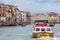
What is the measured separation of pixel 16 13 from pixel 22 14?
44.6ft

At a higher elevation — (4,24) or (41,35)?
(41,35)

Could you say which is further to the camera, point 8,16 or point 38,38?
point 8,16

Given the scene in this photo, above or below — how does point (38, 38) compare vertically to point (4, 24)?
above

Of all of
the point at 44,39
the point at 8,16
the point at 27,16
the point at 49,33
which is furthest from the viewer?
the point at 27,16

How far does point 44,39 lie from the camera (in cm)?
1564

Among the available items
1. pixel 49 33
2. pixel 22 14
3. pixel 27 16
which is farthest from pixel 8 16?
pixel 49 33

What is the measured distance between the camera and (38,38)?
16.5 meters

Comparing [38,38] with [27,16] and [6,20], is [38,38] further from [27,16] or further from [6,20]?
[27,16]

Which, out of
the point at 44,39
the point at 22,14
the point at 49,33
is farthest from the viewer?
the point at 22,14

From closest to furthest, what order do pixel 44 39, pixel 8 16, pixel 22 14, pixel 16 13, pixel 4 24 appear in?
pixel 44 39 < pixel 4 24 < pixel 8 16 < pixel 16 13 < pixel 22 14

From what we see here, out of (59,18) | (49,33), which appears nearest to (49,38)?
(49,33)

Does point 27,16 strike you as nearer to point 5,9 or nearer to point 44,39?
point 5,9

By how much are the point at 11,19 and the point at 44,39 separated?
230 ft

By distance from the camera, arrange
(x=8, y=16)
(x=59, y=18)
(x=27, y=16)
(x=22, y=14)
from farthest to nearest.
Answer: (x=59, y=18) < (x=27, y=16) < (x=22, y=14) < (x=8, y=16)
